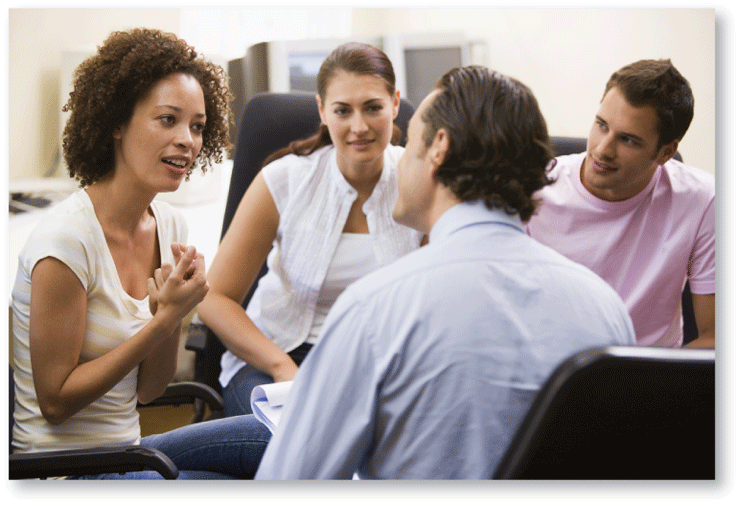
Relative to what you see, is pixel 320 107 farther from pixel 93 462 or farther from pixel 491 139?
pixel 93 462

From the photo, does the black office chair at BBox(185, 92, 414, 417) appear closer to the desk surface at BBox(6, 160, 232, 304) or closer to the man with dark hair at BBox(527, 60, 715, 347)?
the desk surface at BBox(6, 160, 232, 304)

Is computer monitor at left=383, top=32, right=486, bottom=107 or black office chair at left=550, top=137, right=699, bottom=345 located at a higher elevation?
computer monitor at left=383, top=32, right=486, bottom=107

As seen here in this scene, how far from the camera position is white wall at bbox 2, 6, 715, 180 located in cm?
127

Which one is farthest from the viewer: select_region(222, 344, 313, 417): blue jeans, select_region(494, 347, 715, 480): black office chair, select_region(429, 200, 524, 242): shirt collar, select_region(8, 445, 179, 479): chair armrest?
select_region(222, 344, 313, 417): blue jeans

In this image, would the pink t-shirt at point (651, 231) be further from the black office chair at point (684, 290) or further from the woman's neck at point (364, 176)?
the woman's neck at point (364, 176)

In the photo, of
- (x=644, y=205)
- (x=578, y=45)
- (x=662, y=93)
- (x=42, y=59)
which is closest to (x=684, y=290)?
(x=644, y=205)

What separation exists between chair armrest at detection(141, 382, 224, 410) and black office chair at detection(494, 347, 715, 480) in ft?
2.29

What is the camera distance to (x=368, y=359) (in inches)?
33.8

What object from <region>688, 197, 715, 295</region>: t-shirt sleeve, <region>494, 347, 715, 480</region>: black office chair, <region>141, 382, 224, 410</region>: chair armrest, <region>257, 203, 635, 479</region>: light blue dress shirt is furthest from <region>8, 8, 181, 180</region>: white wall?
<region>688, 197, 715, 295</region>: t-shirt sleeve

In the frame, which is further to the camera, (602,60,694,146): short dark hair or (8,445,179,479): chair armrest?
(602,60,694,146): short dark hair

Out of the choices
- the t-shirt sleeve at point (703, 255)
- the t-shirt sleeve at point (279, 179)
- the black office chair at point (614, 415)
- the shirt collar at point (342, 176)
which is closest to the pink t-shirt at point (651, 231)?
the t-shirt sleeve at point (703, 255)

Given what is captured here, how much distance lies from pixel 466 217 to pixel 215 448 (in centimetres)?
72

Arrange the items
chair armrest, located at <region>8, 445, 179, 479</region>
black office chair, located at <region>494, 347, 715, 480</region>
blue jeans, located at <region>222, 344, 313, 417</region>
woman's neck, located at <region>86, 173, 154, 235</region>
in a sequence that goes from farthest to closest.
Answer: blue jeans, located at <region>222, 344, 313, 417</region>
woman's neck, located at <region>86, 173, 154, 235</region>
chair armrest, located at <region>8, 445, 179, 479</region>
black office chair, located at <region>494, 347, 715, 480</region>

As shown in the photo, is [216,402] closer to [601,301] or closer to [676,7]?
[601,301]
